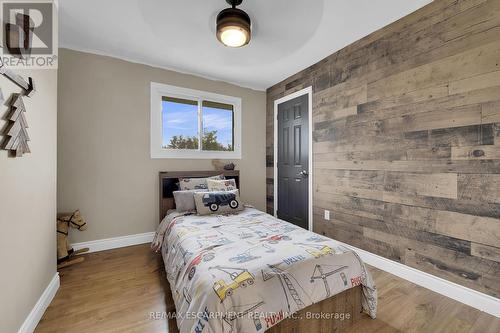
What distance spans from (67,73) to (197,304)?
3050 mm

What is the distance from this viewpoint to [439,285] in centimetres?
192

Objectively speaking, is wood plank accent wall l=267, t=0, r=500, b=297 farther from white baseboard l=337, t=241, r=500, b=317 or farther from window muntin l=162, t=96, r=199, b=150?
window muntin l=162, t=96, r=199, b=150

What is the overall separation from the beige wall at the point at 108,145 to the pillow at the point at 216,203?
91 centimetres

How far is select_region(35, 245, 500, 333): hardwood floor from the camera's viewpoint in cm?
152

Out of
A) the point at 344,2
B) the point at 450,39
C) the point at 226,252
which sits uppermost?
the point at 344,2

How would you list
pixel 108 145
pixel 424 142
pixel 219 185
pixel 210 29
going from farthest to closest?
pixel 219 185, pixel 108 145, pixel 210 29, pixel 424 142

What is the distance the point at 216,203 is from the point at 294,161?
1518mm

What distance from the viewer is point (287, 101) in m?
3.67

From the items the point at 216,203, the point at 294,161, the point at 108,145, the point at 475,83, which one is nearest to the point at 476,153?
the point at 475,83

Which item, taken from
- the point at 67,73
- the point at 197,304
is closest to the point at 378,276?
the point at 197,304

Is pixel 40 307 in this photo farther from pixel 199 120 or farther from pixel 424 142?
pixel 424 142

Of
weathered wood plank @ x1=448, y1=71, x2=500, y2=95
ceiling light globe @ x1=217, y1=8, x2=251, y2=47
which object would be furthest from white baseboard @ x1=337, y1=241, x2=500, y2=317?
ceiling light globe @ x1=217, y1=8, x2=251, y2=47

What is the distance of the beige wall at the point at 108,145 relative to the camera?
8.72 ft

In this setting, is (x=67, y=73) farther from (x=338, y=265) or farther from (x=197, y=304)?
(x=338, y=265)
